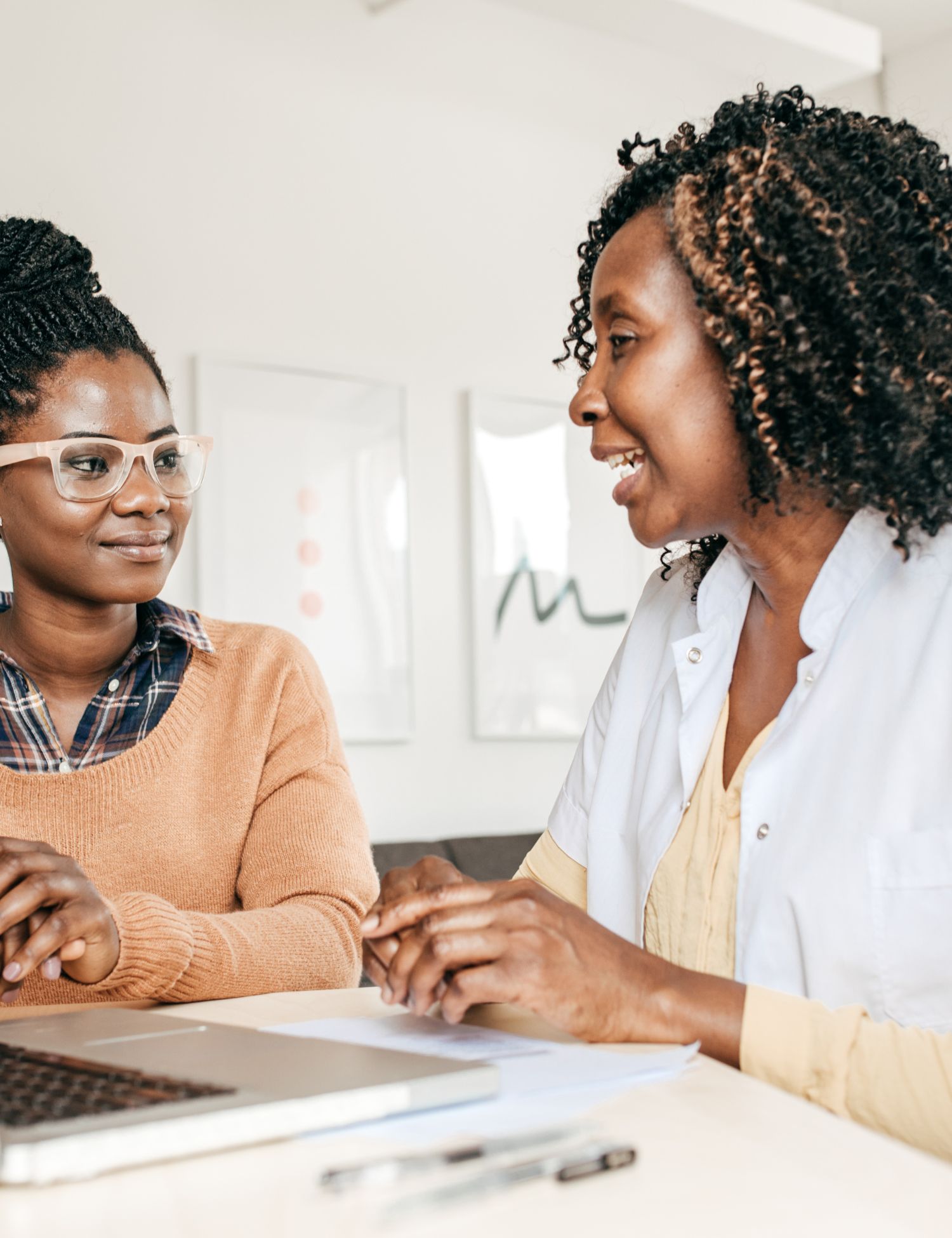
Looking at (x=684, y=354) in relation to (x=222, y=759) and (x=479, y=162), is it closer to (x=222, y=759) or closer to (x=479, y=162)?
(x=222, y=759)

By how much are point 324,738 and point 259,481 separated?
6.34 feet

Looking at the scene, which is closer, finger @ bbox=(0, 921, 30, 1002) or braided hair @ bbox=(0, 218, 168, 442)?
finger @ bbox=(0, 921, 30, 1002)

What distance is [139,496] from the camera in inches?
72.0

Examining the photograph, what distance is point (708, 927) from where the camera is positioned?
1.38 metres

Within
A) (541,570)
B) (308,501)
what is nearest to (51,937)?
(308,501)

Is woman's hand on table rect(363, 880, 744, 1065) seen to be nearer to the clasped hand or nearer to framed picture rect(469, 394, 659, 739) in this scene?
the clasped hand

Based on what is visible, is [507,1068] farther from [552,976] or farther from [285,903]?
[285,903]

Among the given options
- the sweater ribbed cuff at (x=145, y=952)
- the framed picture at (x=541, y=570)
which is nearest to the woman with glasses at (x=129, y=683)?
the sweater ribbed cuff at (x=145, y=952)

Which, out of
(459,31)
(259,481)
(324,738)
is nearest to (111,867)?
(324,738)

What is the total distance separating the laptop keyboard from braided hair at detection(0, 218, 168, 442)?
1.25m

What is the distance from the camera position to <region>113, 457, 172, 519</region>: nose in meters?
1.82

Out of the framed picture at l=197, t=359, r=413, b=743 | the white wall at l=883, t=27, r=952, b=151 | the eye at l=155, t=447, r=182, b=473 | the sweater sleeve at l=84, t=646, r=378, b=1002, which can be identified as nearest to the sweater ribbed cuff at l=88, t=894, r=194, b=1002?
the sweater sleeve at l=84, t=646, r=378, b=1002

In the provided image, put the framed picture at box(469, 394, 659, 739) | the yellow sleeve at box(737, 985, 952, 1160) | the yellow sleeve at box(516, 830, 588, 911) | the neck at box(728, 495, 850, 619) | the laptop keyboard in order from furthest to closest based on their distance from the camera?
the framed picture at box(469, 394, 659, 739) < the yellow sleeve at box(516, 830, 588, 911) < the neck at box(728, 495, 850, 619) < the yellow sleeve at box(737, 985, 952, 1160) < the laptop keyboard

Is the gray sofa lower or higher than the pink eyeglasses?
lower
